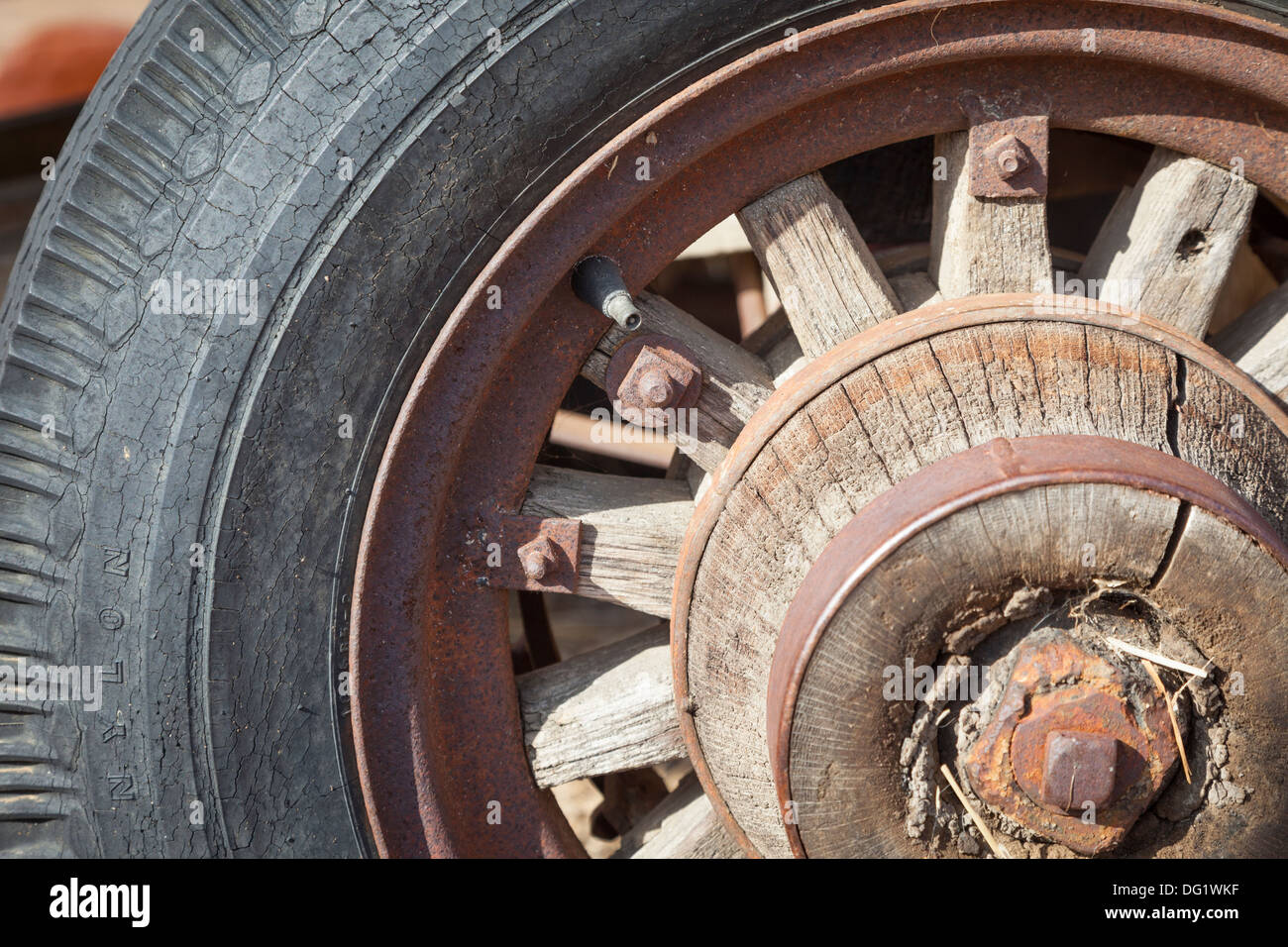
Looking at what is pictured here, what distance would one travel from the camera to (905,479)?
1.03m

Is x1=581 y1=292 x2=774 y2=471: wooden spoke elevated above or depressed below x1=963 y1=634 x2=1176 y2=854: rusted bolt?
above

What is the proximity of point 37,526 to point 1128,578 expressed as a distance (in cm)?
119

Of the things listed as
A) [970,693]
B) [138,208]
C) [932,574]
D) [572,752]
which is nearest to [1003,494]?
[932,574]

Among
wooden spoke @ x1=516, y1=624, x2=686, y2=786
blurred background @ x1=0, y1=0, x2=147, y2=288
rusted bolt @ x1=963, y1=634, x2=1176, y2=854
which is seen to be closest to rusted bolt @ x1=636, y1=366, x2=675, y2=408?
wooden spoke @ x1=516, y1=624, x2=686, y2=786

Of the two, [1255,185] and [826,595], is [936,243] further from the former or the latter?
[826,595]

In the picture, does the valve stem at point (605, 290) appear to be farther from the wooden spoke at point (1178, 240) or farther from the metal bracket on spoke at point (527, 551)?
the wooden spoke at point (1178, 240)

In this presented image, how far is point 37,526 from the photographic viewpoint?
1.05 meters

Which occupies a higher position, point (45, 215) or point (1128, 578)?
point (45, 215)

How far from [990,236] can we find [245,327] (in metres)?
0.84

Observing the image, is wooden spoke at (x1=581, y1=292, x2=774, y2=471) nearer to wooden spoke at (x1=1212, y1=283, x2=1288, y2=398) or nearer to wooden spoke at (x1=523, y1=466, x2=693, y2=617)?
wooden spoke at (x1=523, y1=466, x2=693, y2=617)

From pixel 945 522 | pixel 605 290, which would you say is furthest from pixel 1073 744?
pixel 605 290

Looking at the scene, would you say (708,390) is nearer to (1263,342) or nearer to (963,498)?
(963,498)

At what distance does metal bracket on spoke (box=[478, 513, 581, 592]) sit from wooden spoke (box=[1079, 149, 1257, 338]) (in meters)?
0.71

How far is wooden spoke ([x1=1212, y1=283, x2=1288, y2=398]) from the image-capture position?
46.4 inches
